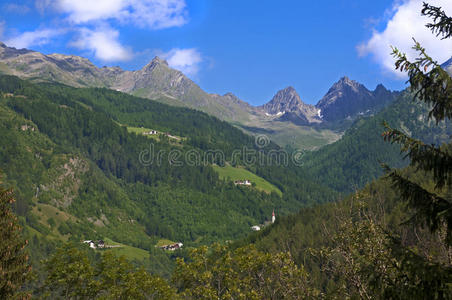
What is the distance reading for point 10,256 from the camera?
3731 centimetres

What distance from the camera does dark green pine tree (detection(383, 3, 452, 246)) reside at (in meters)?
17.1

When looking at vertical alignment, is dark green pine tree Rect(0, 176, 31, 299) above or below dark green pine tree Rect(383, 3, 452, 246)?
below

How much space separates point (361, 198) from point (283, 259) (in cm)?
808

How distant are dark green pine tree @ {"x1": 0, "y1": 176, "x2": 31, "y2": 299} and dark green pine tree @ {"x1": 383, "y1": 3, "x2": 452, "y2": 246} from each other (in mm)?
32701

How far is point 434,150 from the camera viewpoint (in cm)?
1738

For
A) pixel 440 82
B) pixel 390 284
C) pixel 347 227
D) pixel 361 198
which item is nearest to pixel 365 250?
pixel 347 227

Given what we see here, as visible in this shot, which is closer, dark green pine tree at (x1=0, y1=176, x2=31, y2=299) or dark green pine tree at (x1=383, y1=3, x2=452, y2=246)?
dark green pine tree at (x1=383, y1=3, x2=452, y2=246)

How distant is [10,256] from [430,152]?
117ft

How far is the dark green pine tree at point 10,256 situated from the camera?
117ft

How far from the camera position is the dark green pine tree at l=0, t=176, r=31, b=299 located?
117 feet

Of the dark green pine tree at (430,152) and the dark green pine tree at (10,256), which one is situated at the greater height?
the dark green pine tree at (430,152)

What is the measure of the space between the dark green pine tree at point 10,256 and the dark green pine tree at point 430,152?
32701mm

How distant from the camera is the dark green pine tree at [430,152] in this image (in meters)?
17.1

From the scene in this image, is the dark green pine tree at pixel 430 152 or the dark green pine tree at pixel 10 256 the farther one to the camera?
the dark green pine tree at pixel 10 256
